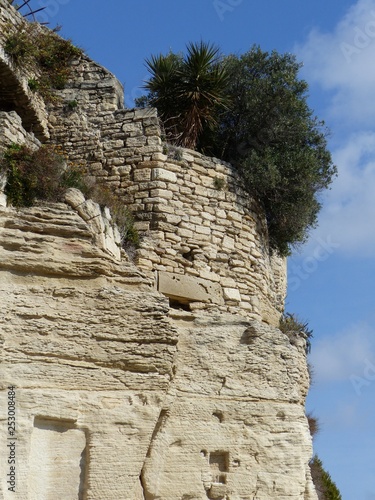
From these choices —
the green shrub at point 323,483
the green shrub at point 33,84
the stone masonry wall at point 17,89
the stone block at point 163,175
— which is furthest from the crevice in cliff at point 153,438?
the green shrub at point 323,483

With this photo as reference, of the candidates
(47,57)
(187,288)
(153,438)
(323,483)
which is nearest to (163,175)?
(187,288)

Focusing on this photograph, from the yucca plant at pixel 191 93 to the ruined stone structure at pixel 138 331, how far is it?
86cm

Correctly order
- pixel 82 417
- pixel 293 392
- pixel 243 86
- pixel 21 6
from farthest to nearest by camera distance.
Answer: pixel 243 86
pixel 21 6
pixel 293 392
pixel 82 417

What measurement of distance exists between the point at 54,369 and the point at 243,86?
699cm

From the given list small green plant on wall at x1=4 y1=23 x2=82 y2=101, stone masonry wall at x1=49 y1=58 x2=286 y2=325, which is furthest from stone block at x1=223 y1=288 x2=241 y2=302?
small green plant on wall at x1=4 y1=23 x2=82 y2=101

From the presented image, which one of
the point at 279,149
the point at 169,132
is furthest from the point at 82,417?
the point at 279,149

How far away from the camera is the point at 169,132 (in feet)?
45.5

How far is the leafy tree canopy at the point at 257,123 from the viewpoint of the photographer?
1415 cm

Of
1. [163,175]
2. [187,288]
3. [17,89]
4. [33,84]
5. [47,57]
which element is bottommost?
[187,288]

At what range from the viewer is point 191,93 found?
14141 mm

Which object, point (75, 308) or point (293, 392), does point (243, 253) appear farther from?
point (75, 308)

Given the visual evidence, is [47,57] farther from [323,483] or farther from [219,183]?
[323,483]

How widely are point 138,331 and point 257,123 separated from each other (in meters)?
5.58

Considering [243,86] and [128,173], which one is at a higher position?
[243,86]
